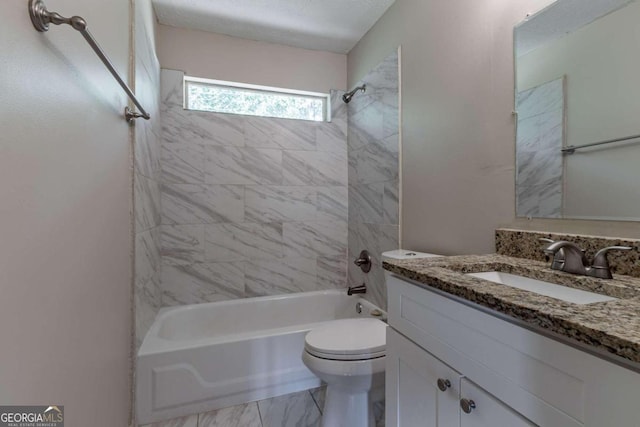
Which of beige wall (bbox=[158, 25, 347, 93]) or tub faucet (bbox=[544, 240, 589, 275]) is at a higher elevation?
beige wall (bbox=[158, 25, 347, 93])

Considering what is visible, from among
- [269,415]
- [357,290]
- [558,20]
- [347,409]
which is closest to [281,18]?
[558,20]

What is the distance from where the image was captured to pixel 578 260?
82cm

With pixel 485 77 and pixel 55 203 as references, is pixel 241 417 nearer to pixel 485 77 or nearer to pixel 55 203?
pixel 55 203

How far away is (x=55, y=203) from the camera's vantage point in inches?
27.1

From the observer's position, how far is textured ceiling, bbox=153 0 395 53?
190 centimetres

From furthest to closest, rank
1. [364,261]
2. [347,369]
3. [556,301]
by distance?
1. [364,261]
2. [347,369]
3. [556,301]

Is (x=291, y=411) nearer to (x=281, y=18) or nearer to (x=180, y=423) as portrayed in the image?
(x=180, y=423)

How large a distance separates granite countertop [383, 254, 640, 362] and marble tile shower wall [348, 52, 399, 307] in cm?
100

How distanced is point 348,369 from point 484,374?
2.51 ft

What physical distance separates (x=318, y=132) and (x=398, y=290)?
1889mm

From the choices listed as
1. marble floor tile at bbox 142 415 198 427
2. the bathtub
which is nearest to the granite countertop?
the bathtub

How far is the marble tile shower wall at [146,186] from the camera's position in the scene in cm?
144

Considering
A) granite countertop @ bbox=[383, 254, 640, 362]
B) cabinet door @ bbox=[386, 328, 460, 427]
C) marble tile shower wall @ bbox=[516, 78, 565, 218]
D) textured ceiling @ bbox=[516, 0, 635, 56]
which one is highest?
textured ceiling @ bbox=[516, 0, 635, 56]

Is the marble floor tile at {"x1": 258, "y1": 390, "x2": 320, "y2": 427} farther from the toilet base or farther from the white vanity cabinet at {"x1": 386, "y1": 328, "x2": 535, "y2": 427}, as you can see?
the white vanity cabinet at {"x1": 386, "y1": 328, "x2": 535, "y2": 427}
